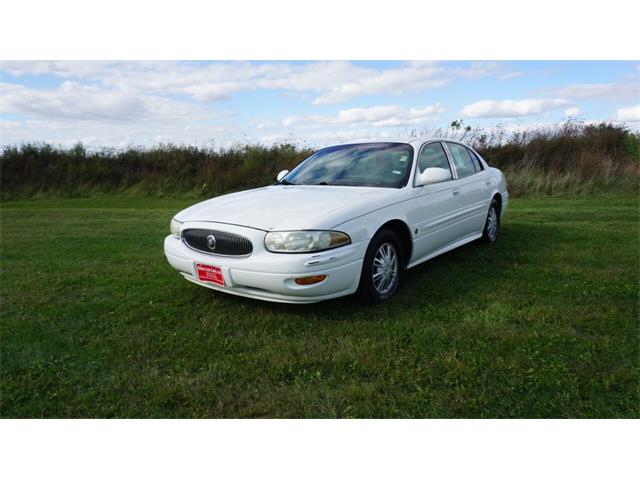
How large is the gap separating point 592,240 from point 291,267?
5.13 m

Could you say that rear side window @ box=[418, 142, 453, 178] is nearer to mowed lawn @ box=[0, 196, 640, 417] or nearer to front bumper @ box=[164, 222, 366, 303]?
mowed lawn @ box=[0, 196, 640, 417]

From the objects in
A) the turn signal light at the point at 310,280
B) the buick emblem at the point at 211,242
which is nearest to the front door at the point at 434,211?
the turn signal light at the point at 310,280

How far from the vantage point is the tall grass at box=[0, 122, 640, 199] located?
49.0ft

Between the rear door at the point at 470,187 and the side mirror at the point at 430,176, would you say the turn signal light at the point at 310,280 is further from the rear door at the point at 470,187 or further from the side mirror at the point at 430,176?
the rear door at the point at 470,187

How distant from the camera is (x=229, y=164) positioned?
17188mm

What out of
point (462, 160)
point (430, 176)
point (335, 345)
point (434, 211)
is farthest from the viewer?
point (462, 160)

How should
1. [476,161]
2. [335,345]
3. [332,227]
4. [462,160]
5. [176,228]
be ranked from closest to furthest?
[335,345] < [332,227] < [176,228] < [462,160] < [476,161]

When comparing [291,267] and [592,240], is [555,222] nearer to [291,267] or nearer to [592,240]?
[592,240]

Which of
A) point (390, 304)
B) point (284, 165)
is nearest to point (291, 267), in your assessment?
point (390, 304)

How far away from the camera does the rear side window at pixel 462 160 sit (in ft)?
18.7

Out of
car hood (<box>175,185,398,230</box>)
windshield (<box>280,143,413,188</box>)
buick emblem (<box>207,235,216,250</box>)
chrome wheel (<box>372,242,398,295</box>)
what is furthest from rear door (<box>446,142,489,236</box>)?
buick emblem (<box>207,235,216,250</box>)

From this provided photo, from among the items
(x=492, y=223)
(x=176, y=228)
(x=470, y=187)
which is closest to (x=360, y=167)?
(x=470, y=187)

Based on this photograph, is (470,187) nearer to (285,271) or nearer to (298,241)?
(298,241)

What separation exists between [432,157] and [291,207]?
2005 mm
